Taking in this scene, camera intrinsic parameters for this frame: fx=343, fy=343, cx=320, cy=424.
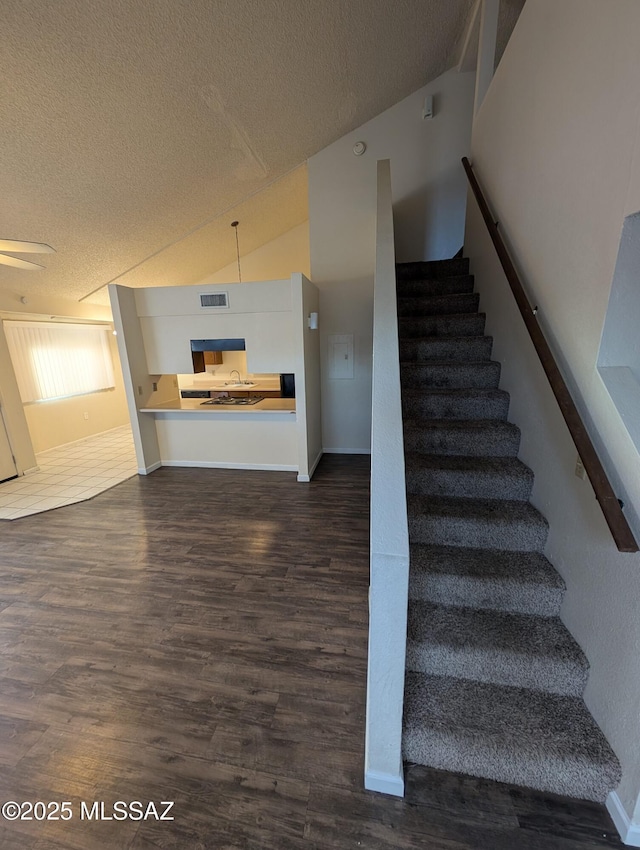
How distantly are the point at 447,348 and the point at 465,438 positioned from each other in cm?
83

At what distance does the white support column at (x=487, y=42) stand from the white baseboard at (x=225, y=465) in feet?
13.9

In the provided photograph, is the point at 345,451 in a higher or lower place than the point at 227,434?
lower

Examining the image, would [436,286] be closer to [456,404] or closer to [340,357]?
[456,404]

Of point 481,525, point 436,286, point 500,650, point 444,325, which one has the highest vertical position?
point 436,286

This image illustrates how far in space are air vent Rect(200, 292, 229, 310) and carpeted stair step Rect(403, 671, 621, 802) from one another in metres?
3.98

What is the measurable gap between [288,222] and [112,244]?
3.06 metres

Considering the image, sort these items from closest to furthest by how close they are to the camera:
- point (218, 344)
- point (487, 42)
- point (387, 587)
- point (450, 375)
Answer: point (387, 587) → point (450, 375) → point (487, 42) → point (218, 344)

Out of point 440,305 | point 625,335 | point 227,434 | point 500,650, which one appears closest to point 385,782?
point 500,650

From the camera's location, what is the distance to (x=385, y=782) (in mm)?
1293

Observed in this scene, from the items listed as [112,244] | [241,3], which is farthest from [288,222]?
[241,3]

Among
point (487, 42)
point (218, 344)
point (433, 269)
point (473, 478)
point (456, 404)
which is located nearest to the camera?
point (473, 478)

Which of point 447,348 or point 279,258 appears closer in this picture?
point 447,348

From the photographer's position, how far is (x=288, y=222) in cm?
621

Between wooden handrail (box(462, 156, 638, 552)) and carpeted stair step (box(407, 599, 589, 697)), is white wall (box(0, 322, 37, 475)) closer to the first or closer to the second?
carpeted stair step (box(407, 599, 589, 697))
